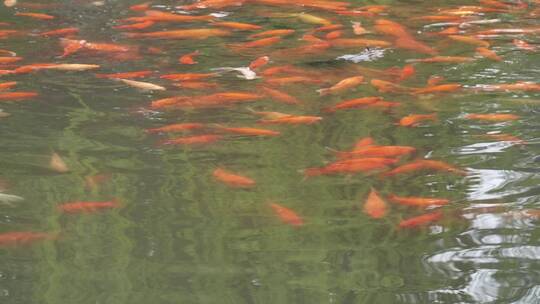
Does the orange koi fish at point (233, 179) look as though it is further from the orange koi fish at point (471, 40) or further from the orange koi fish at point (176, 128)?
the orange koi fish at point (471, 40)

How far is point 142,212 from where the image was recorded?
3438mm

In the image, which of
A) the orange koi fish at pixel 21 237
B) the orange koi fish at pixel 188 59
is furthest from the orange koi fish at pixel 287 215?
the orange koi fish at pixel 188 59

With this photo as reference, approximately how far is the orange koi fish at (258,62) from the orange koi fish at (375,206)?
1.90 meters

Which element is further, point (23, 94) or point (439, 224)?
point (23, 94)

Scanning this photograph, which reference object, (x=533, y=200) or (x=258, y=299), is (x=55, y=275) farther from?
(x=533, y=200)

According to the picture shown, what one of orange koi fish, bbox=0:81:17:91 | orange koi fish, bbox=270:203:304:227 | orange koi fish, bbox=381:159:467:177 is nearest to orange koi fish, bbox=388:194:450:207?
orange koi fish, bbox=381:159:467:177

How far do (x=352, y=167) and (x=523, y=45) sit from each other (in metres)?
2.44

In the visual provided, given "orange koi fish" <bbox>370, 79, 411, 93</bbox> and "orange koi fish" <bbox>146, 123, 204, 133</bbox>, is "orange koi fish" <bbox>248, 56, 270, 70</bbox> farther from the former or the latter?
"orange koi fish" <bbox>146, 123, 204, 133</bbox>

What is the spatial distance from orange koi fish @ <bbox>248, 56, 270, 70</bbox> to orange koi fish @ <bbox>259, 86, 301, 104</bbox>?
1.54 feet

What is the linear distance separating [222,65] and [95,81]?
812mm

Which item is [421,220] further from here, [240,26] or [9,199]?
[240,26]

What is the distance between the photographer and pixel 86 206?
3.46 m

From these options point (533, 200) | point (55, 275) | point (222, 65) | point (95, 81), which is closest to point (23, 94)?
point (95, 81)

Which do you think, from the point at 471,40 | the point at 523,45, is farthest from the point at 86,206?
the point at 523,45
